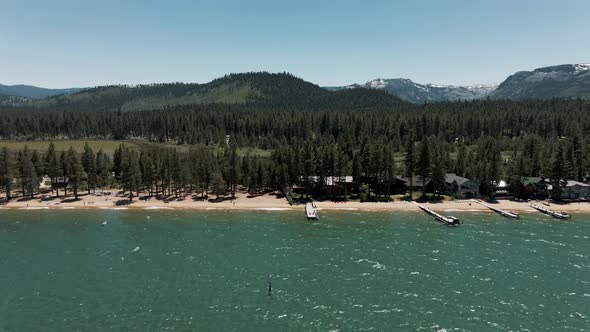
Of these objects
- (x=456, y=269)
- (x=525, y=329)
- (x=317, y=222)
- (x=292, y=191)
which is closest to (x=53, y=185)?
(x=292, y=191)

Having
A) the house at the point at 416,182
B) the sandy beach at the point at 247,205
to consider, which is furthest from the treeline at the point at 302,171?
the sandy beach at the point at 247,205

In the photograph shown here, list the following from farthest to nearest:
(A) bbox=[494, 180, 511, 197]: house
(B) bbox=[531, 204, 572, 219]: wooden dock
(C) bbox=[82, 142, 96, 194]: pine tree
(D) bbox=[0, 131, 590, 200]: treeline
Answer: (C) bbox=[82, 142, 96, 194]: pine tree < (A) bbox=[494, 180, 511, 197]: house < (D) bbox=[0, 131, 590, 200]: treeline < (B) bbox=[531, 204, 572, 219]: wooden dock

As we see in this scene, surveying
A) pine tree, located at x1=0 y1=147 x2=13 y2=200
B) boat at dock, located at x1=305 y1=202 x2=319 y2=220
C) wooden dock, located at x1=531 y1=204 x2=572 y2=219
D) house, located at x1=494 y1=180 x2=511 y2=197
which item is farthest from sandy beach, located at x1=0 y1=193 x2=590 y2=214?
house, located at x1=494 y1=180 x2=511 y2=197

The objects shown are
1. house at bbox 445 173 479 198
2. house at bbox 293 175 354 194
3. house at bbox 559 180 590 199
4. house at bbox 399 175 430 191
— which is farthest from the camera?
house at bbox 399 175 430 191

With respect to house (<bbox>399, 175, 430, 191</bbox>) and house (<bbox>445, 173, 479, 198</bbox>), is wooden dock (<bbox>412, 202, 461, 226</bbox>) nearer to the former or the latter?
house (<bbox>445, 173, 479, 198</bbox>)

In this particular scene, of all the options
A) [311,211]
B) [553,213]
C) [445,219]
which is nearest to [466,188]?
[553,213]

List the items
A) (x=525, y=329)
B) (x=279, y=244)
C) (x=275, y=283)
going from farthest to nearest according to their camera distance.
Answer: (x=279, y=244) < (x=275, y=283) < (x=525, y=329)

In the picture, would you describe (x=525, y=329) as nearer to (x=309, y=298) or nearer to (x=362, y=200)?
(x=309, y=298)

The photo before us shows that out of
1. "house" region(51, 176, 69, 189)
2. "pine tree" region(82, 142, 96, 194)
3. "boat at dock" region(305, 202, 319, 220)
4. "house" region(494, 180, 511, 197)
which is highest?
"pine tree" region(82, 142, 96, 194)
